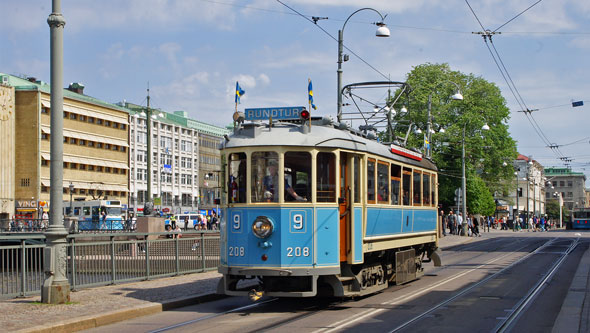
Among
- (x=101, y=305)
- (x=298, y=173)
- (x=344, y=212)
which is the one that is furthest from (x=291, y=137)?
(x=101, y=305)

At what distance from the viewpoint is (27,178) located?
249 ft

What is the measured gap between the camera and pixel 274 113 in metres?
13.1

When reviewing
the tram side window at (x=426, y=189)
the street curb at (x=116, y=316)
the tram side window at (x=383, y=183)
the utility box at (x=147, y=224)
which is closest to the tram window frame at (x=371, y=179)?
the tram side window at (x=383, y=183)

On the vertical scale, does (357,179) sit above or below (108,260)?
above

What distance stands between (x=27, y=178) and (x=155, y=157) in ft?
82.6

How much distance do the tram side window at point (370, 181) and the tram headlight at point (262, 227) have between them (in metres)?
2.21

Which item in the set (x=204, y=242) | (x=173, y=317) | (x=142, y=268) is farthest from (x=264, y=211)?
(x=204, y=242)

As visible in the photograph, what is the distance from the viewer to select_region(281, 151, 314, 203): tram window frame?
12219mm

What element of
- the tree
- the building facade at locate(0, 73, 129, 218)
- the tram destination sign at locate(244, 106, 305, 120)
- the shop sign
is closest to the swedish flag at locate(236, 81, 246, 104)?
the tram destination sign at locate(244, 106, 305, 120)

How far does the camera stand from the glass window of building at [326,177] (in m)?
12.3

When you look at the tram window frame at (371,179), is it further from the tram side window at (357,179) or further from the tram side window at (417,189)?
the tram side window at (417,189)

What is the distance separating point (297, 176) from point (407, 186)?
4367 millimetres

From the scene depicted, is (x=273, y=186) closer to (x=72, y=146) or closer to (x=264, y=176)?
(x=264, y=176)

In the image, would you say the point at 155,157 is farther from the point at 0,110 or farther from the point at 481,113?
the point at 481,113
